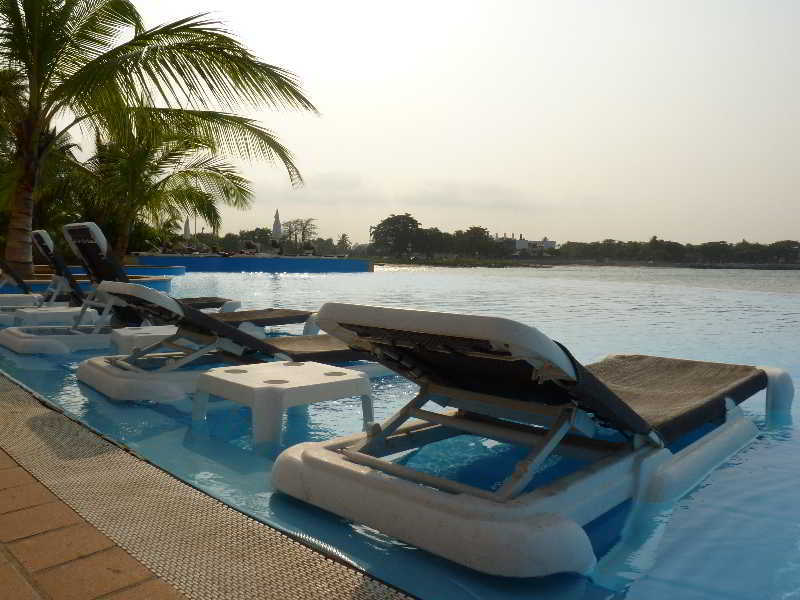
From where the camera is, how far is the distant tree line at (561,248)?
6412cm

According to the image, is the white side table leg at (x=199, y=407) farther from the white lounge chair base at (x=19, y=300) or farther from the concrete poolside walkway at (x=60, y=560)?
the white lounge chair base at (x=19, y=300)

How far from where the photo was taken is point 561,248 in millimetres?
67750

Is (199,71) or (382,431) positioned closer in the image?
(382,431)

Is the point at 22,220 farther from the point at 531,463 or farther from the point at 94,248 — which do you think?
the point at 531,463

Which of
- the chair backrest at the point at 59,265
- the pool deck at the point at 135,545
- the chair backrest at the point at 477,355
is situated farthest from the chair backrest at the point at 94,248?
the chair backrest at the point at 477,355

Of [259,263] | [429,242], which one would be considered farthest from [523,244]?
[259,263]

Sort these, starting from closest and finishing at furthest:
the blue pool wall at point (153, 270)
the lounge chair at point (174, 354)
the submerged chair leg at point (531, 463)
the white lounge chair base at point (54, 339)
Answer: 1. the submerged chair leg at point (531, 463)
2. the lounge chair at point (174, 354)
3. the white lounge chair base at point (54, 339)
4. the blue pool wall at point (153, 270)

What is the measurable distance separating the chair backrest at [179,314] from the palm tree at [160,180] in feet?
31.5

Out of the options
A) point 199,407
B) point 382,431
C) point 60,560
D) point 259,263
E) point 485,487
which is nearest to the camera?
point 60,560

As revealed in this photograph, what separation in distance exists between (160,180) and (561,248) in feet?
189

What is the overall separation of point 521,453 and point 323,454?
129cm

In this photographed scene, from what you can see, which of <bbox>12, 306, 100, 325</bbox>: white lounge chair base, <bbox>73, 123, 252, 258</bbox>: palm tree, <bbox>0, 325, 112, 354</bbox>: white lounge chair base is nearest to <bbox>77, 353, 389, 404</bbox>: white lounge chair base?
<bbox>0, 325, 112, 354</bbox>: white lounge chair base

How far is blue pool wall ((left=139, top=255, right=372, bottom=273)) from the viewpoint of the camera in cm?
2484

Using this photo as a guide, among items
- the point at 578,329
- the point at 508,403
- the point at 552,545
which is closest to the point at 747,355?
the point at 578,329
